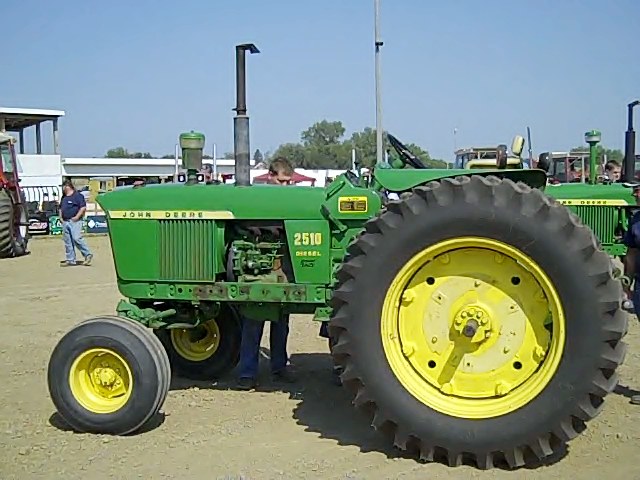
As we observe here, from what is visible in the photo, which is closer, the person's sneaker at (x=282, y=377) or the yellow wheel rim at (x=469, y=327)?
the yellow wheel rim at (x=469, y=327)

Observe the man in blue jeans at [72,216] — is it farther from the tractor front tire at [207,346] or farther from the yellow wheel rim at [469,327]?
the yellow wheel rim at [469,327]

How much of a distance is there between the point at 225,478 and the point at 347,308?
3.55 feet

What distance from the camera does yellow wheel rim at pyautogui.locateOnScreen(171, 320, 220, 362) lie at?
616 centimetres

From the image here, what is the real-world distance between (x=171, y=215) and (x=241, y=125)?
79cm

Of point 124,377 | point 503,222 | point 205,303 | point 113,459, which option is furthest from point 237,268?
point 503,222

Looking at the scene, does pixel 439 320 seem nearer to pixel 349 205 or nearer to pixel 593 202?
pixel 349 205

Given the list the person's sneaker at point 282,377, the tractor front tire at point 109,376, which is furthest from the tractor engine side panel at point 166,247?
the person's sneaker at point 282,377

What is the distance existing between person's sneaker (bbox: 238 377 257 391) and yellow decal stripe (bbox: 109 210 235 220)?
1333 mm

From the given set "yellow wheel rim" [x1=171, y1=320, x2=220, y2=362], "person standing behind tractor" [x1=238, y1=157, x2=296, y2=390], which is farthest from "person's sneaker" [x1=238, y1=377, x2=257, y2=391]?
"yellow wheel rim" [x1=171, y1=320, x2=220, y2=362]

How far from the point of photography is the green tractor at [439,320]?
396cm

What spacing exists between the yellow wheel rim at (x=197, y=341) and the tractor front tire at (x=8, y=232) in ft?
34.1

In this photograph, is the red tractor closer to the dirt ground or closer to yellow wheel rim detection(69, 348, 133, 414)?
the dirt ground

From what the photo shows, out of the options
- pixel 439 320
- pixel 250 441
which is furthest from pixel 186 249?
pixel 439 320

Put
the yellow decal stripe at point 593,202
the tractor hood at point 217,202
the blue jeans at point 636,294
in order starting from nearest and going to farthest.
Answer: the tractor hood at point 217,202
the blue jeans at point 636,294
the yellow decal stripe at point 593,202
